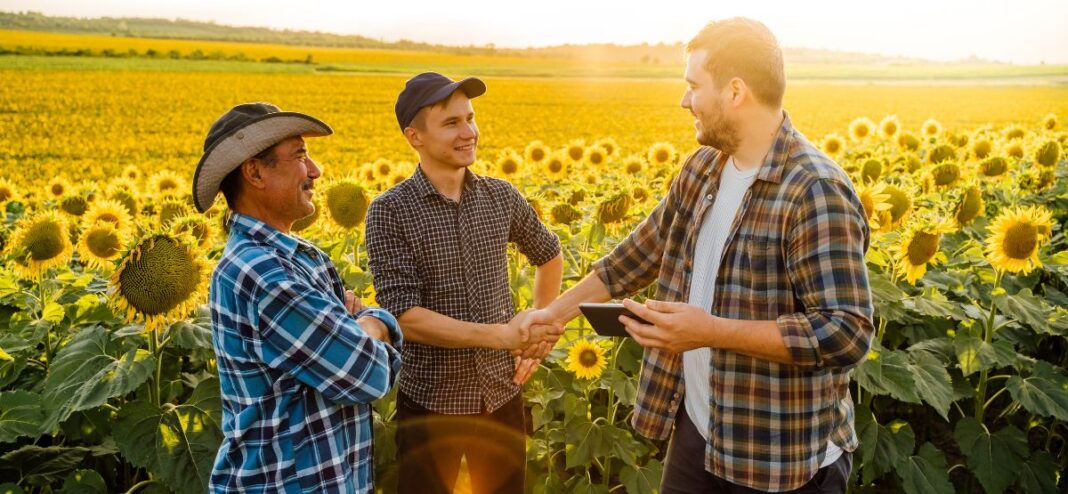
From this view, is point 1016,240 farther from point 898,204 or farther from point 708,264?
point 708,264

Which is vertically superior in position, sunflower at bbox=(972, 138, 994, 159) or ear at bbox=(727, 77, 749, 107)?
ear at bbox=(727, 77, 749, 107)

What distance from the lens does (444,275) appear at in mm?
3359

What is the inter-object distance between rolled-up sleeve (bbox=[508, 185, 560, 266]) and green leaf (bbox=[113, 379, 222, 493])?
4.87 feet

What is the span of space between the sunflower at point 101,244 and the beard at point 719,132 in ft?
10.1

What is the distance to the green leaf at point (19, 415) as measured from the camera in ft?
10.7

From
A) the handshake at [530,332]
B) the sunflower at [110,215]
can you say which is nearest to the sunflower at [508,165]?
the sunflower at [110,215]

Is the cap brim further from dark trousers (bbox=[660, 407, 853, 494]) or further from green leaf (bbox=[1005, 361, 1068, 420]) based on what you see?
green leaf (bbox=[1005, 361, 1068, 420])

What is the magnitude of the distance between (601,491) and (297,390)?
225 centimetres

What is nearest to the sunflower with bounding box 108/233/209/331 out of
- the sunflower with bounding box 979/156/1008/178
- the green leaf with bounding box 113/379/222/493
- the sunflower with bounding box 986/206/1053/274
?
the green leaf with bounding box 113/379/222/493

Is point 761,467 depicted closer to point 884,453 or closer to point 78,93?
point 884,453

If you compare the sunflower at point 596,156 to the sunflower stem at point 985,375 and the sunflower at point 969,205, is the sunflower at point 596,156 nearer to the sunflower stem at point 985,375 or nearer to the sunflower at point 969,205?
the sunflower at point 969,205

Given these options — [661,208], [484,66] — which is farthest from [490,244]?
[484,66]

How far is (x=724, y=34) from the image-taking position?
248 cm

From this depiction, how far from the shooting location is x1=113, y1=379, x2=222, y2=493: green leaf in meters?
3.20
